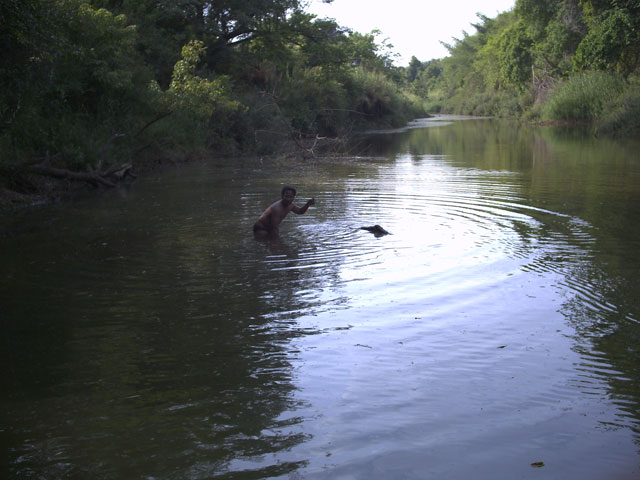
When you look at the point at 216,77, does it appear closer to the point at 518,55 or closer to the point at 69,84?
the point at 69,84

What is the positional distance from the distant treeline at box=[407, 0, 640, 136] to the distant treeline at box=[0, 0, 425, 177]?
1515 cm

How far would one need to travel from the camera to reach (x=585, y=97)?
40844 mm

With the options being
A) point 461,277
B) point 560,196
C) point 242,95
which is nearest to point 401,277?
point 461,277

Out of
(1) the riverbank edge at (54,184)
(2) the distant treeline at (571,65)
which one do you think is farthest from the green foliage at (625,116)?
(1) the riverbank edge at (54,184)

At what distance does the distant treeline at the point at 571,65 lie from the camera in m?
35.4

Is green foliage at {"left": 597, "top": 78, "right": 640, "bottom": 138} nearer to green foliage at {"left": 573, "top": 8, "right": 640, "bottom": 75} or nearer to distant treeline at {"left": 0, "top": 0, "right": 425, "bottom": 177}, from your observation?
green foliage at {"left": 573, "top": 8, "right": 640, "bottom": 75}

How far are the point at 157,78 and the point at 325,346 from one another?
24851 mm

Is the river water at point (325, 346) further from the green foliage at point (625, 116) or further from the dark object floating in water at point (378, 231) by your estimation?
the green foliage at point (625, 116)

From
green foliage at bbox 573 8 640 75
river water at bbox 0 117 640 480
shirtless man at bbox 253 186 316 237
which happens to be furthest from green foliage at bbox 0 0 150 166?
green foliage at bbox 573 8 640 75

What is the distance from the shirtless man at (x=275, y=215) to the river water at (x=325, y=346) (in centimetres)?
28

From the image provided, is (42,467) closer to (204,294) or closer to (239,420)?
(239,420)

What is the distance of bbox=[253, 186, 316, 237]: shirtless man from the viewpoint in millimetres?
→ 10812

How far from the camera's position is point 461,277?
27.4 feet

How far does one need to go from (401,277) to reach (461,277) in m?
0.79
